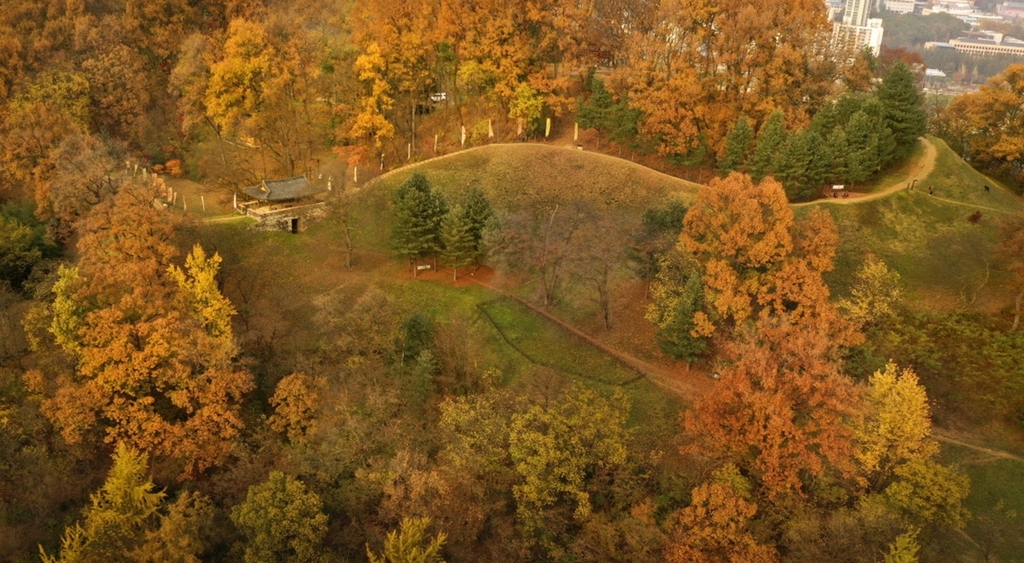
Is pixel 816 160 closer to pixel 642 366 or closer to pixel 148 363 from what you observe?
pixel 642 366

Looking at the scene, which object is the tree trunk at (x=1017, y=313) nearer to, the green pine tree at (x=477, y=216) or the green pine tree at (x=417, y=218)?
the green pine tree at (x=477, y=216)

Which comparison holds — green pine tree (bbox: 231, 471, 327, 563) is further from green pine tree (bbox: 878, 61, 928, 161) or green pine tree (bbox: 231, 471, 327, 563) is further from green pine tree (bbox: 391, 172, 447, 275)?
green pine tree (bbox: 878, 61, 928, 161)

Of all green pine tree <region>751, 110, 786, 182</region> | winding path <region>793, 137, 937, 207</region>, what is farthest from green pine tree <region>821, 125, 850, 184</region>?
green pine tree <region>751, 110, 786, 182</region>

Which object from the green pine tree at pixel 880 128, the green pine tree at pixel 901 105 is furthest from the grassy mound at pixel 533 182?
the green pine tree at pixel 901 105

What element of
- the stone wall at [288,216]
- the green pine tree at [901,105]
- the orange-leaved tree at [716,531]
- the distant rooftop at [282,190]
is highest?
the green pine tree at [901,105]

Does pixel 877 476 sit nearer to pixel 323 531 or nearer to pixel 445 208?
pixel 323 531

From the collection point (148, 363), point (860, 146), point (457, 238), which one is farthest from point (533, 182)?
point (148, 363)
